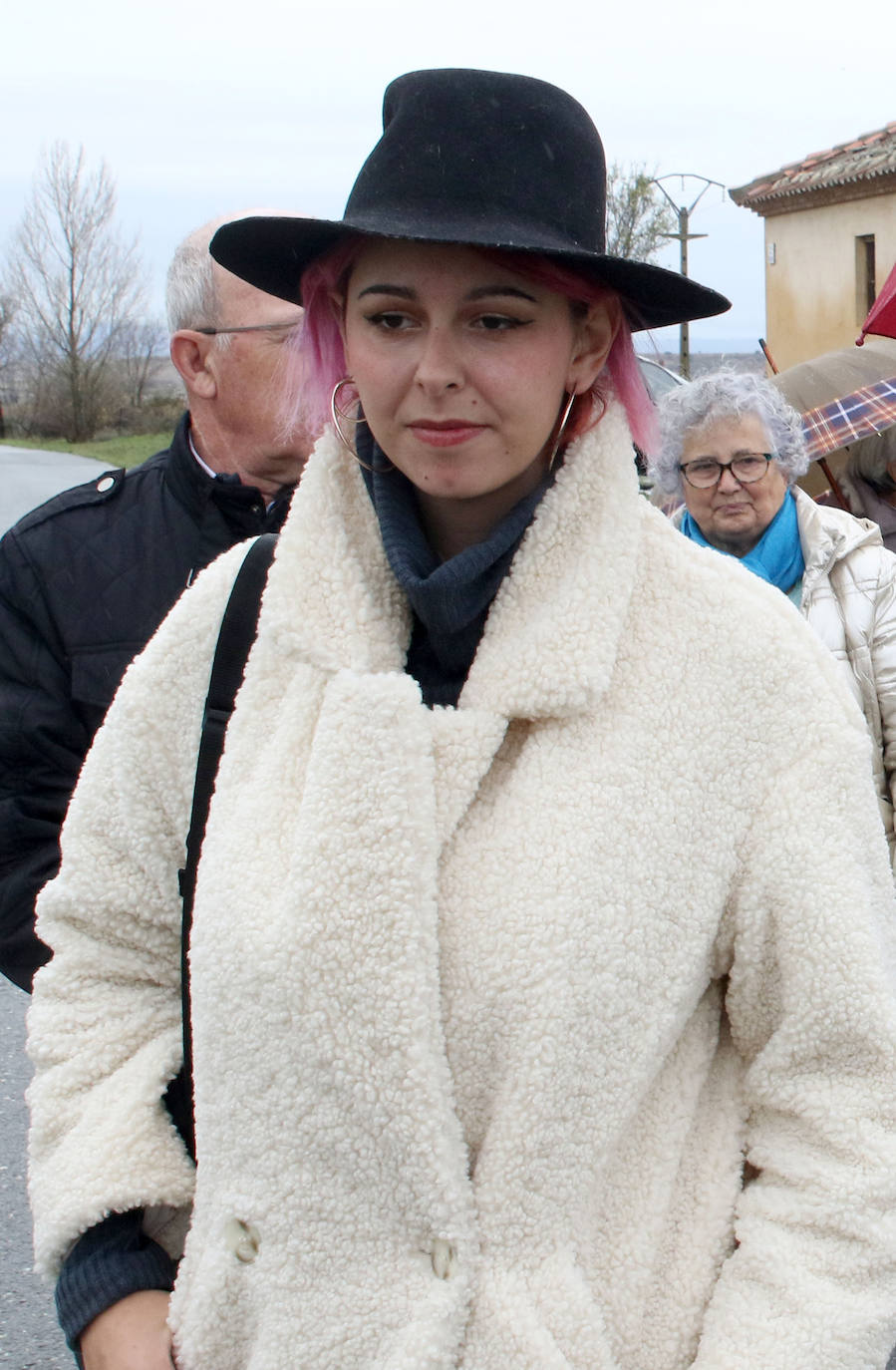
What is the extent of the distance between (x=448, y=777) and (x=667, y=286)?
21.2 inches

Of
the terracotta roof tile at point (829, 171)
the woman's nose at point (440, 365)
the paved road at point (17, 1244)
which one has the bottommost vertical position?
the paved road at point (17, 1244)

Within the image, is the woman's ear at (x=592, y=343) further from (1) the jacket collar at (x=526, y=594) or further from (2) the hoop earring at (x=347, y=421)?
(2) the hoop earring at (x=347, y=421)

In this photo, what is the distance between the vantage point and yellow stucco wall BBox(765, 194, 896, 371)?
22.0m

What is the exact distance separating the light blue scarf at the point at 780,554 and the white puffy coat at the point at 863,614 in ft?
0.16

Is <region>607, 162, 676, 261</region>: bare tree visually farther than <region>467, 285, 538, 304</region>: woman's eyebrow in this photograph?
Yes

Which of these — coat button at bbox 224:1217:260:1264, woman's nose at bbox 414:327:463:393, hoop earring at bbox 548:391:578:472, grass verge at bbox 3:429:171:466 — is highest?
woman's nose at bbox 414:327:463:393

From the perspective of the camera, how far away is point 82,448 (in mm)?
41531

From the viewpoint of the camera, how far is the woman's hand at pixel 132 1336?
1.37m

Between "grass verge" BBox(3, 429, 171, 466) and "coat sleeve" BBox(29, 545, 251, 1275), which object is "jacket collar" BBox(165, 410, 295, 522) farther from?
"grass verge" BBox(3, 429, 171, 466)

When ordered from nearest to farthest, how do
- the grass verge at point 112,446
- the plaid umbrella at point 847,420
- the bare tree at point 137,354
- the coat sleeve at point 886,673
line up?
the coat sleeve at point 886,673, the plaid umbrella at point 847,420, the grass verge at point 112,446, the bare tree at point 137,354

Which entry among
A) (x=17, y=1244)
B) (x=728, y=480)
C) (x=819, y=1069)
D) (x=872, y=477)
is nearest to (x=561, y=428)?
(x=819, y=1069)

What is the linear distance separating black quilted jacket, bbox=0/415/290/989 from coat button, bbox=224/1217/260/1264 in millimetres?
859

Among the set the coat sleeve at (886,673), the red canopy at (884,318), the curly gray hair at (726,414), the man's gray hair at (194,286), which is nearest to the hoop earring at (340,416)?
the man's gray hair at (194,286)

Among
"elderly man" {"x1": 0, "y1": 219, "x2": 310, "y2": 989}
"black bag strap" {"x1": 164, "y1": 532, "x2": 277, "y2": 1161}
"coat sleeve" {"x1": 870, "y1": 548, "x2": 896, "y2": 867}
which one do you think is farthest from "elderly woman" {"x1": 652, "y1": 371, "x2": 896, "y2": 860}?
"black bag strap" {"x1": 164, "y1": 532, "x2": 277, "y2": 1161}
